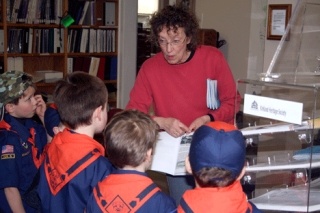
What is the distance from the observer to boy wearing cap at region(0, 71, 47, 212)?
2252 millimetres

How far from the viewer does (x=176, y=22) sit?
7.62ft

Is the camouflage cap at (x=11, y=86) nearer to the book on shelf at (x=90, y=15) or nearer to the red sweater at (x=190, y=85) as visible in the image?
the red sweater at (x=190, y=85)

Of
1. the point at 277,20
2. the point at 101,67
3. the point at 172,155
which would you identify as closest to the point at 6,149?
the point at 172,155

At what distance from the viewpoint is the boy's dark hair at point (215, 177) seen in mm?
1338

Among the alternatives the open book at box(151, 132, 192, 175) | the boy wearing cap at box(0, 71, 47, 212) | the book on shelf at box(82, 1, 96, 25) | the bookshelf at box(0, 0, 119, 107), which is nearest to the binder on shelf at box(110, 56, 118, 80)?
the bookshelf at box(0, 0, 119, 107)

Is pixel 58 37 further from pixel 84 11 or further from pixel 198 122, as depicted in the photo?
pixel 198 122

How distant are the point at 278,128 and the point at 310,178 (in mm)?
190

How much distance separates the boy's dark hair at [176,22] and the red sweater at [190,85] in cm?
8

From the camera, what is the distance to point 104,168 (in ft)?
5.78

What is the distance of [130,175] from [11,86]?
1.09 metres

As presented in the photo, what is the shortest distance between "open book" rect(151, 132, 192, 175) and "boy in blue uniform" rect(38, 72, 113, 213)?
0.34 meters

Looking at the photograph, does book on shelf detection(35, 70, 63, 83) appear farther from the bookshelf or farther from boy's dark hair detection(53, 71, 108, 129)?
boy's dark hair detection(53, 71, 108, 129)

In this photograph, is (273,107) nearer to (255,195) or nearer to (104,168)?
(255,195)

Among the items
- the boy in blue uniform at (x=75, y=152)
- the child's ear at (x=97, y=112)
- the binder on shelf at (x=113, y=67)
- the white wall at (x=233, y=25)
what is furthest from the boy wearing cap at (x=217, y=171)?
the binder on shelf at (x=113, y=67)
